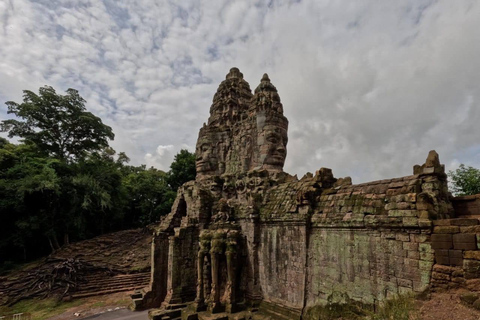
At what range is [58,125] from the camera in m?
25.4

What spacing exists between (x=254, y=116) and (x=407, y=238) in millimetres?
9201

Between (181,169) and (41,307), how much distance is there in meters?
20.2

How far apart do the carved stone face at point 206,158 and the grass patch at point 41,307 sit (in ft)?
36.0

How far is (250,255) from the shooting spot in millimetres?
10156

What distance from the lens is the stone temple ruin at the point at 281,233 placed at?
5363 millimetres

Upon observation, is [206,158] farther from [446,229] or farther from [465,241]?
[465,241]

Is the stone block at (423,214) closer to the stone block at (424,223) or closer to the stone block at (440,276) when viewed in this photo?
the stone block at (424,223)

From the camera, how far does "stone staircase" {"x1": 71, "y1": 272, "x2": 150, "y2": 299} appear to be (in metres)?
16.9

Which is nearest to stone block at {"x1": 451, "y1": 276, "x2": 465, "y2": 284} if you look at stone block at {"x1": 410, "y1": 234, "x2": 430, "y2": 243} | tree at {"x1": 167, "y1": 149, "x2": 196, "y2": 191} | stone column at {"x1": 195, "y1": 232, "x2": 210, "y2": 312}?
stone block at {"x1": 410, "y1": 234, "x2": 430, "y2": 243}

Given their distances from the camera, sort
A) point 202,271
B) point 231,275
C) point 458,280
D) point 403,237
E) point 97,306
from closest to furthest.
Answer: point 458,280, point 403,237, point 231,275, point 202,271, point 97,306

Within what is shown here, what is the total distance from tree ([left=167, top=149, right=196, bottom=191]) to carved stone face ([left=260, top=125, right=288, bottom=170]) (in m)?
21.6

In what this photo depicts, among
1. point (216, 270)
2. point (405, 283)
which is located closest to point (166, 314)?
point (216, 270)

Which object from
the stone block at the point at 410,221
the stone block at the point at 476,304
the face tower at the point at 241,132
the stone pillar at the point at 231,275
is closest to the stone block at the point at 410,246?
the stone block at the point at 410,221

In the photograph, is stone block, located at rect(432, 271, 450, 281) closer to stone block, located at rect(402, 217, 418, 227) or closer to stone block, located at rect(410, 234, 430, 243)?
stone block, located at rect(410, 234, 430, 243)
